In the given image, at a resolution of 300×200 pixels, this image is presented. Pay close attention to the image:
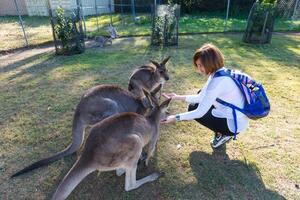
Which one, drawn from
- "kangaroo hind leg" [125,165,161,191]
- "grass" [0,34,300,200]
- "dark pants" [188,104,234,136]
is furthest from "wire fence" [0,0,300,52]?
"kangaroo hind leg" [125,165,161,191]

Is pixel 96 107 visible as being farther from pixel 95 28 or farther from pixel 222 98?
pixel 95 28

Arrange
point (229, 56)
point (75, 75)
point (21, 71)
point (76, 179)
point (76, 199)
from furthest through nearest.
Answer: point (229, 56)
point (21, 71)
point (75, 75)
point (76, 199)
point (76, 179)

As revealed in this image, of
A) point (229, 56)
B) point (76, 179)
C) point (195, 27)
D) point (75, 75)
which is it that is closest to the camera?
point (76, 179)

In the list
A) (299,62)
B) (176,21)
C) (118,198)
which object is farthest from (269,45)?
(118,198)

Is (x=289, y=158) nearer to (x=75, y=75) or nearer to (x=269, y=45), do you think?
(x=75, y=75)

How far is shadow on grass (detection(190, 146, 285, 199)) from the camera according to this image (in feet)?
7.92

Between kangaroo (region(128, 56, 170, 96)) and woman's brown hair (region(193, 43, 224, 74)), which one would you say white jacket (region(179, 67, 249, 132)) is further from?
kangaroo (region(128, 56, 170, 96))

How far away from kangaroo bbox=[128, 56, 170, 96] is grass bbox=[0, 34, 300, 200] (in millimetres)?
471

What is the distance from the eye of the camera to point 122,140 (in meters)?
2.11

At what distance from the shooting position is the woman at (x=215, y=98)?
8.41ft

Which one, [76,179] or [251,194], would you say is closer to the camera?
[76,179]

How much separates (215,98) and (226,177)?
73 centimetres

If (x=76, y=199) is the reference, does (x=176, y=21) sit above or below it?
above

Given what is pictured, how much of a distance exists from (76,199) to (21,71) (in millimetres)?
3856
